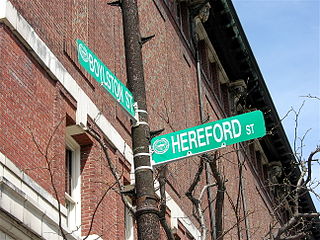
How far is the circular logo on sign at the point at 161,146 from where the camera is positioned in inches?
313

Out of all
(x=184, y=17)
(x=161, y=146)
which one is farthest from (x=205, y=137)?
(x=184, y=17)

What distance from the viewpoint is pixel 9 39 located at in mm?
11758

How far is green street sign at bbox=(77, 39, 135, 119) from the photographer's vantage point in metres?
7.70

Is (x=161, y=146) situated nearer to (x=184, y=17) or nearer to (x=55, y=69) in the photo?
(x=55, y=69)

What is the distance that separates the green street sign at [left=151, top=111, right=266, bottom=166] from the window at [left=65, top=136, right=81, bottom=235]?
5.70 metres

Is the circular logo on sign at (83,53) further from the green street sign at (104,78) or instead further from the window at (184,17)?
the window at (184,17)

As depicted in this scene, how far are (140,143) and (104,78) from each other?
80 centimetres

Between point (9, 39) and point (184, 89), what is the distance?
12.5 m

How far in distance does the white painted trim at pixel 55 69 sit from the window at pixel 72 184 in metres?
0.72

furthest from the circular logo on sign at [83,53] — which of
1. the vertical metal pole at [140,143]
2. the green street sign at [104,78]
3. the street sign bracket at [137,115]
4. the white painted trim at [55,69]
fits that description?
the white painted trim at [55,69]

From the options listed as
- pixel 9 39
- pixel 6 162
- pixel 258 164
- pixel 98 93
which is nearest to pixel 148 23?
pixel 98 93

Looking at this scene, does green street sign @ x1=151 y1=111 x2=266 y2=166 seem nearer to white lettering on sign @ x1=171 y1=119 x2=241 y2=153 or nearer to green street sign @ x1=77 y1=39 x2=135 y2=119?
white lettering on sign @ x1=171 y1=119 x2=241 y2=153

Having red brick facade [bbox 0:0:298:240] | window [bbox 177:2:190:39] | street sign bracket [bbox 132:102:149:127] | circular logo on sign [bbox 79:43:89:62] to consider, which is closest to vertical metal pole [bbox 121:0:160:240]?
street sign bracket [bbox 132:102:149:127]

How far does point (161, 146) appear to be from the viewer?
7.99 meters
